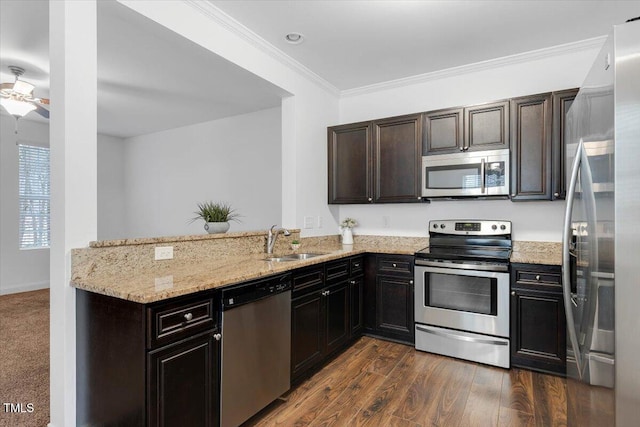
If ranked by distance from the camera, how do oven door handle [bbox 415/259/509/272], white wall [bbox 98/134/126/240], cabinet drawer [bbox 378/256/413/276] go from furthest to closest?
white wall [bbox 98/134/126/240] < cabinet drawer [bbox 378/256/413/276] < oven door handle [bbox 415/259/509/272]

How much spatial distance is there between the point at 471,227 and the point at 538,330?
3.48 ft

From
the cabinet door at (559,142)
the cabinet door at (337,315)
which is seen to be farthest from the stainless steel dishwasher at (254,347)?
the cabinet door at (559,142)

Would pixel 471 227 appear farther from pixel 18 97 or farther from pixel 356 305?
pixel 18 97

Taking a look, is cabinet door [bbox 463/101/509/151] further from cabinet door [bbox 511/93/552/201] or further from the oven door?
the oven door

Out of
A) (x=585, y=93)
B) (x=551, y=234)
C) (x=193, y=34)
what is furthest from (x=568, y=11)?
(x=193, y=34)

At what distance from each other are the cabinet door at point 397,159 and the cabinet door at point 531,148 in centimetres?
84

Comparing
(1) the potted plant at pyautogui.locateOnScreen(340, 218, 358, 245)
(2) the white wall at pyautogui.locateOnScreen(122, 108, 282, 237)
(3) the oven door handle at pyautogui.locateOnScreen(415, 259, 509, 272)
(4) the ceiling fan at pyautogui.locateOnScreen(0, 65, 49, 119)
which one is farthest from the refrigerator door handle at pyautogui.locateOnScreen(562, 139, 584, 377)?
(4) the ceiling fan at pyautogui.locateOnScreen(0, 65, 49, 119)

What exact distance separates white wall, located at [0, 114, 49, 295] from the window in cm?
10

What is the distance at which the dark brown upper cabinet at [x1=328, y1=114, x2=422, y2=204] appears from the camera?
11.2 feet

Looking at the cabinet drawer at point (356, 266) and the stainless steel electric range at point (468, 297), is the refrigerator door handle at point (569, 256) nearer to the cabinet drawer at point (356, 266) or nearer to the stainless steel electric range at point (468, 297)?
the stainless steel electric range at point (468, 297)

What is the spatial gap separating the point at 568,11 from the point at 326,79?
7.14 ft

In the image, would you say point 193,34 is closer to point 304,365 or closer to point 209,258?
point 209,258

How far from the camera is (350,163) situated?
12.4 feet

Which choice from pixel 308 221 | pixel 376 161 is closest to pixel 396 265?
pixel 308 221
